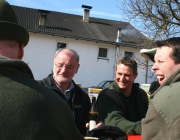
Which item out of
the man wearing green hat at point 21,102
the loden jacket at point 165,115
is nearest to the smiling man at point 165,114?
the loden jacket at point 165,115

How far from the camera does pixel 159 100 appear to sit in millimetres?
2066

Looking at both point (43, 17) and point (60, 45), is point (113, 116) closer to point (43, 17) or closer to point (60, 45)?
point (60, 45)

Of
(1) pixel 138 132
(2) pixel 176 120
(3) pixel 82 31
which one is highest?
(3) pixel 82 31

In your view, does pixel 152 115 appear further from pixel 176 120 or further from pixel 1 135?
pixel 1 135

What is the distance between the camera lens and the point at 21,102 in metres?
1.46

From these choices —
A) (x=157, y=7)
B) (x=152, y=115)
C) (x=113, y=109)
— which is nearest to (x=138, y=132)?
(x=113, y=109)

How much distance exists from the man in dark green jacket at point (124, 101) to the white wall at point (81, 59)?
22.3 meters

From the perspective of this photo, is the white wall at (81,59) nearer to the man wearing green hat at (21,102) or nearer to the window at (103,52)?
the window at (103,52)

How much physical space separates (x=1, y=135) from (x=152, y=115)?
103 cm

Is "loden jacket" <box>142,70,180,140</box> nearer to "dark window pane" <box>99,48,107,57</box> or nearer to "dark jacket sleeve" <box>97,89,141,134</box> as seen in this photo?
"dark jacket sleeve" <box>97,89,141,134</box>

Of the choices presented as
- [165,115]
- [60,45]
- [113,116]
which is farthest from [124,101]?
[60,45]

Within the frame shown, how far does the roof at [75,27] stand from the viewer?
2811 centimetres

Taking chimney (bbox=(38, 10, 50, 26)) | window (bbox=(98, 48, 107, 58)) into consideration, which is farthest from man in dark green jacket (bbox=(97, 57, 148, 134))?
chimney (bbox=(38, 10, 50, 26))

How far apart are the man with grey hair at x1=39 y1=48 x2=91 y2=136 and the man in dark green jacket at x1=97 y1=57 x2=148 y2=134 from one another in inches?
12.8
